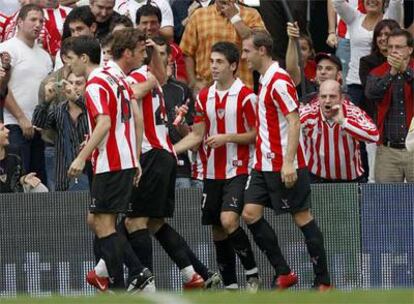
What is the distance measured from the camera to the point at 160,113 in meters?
17.0

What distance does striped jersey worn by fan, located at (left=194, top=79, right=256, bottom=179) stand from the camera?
17141 mm

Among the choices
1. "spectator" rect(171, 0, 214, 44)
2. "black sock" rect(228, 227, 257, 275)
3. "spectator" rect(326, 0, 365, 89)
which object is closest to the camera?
"black sock" rect(228, 227, 257, 275)

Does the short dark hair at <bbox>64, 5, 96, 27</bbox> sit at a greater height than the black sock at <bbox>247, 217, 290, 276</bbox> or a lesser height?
greater

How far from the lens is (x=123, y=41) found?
53.4 feet

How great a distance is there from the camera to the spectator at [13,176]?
17.8 m

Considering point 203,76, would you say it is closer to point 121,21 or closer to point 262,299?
point 121,21

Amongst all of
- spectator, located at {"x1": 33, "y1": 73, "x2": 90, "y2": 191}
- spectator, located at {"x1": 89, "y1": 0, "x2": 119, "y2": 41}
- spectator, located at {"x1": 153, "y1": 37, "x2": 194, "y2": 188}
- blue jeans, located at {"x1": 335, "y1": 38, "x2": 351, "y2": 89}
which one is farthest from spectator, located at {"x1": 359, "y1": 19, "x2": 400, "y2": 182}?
spectator, located at {"x1": 33, "y1": 73, "x2": 90, "y2": 191}

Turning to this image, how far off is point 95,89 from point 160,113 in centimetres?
122

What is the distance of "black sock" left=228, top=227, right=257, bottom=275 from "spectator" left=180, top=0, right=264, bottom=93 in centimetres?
280

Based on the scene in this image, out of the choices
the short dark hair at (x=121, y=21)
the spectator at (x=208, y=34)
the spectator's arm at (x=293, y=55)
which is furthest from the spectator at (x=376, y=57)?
the short dark hair at (x=121, y=21)

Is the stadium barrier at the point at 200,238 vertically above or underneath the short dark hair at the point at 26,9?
underneath

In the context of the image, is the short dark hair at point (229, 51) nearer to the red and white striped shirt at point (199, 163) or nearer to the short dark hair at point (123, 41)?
the red and white striped shirt at point (199, 163)

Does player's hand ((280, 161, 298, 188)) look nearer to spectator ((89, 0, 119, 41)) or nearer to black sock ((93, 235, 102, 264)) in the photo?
black sock ((93, 235, 102, 264))

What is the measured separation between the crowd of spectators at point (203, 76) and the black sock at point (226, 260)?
0.93m
